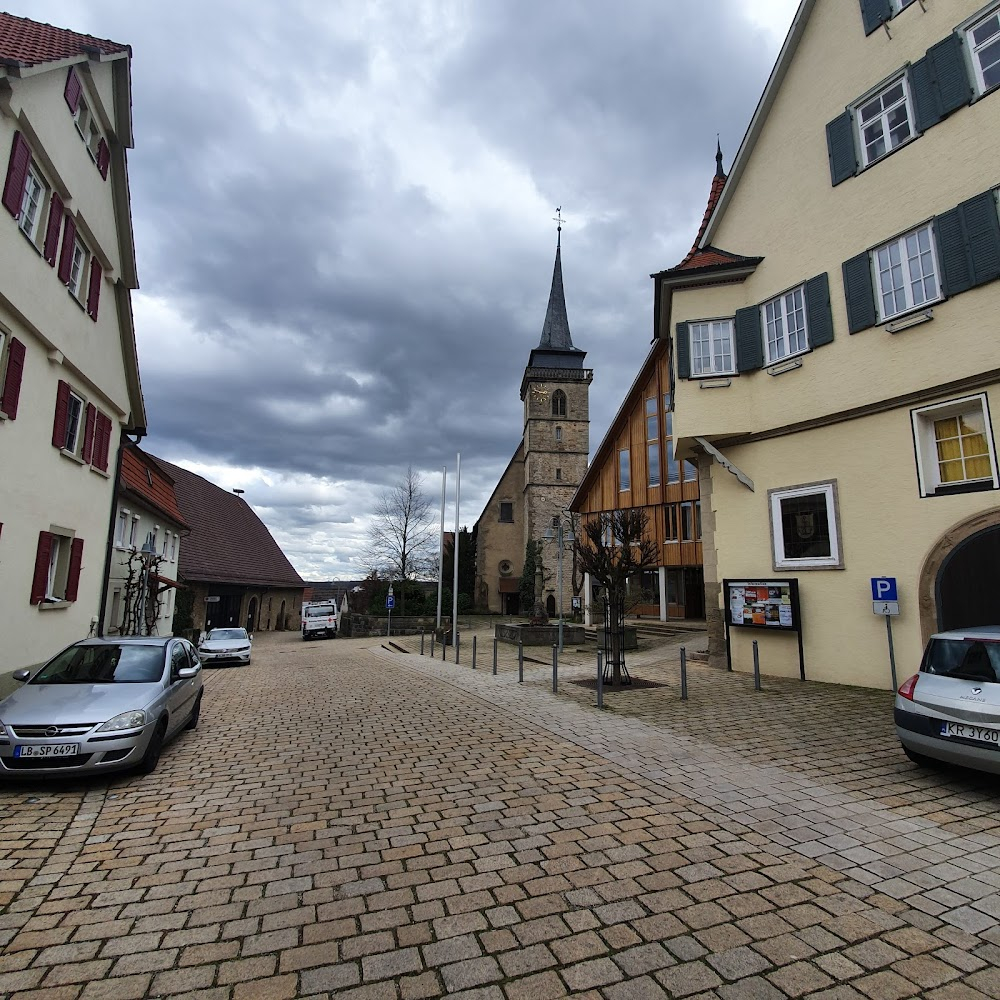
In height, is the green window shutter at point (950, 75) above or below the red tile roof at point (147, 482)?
above

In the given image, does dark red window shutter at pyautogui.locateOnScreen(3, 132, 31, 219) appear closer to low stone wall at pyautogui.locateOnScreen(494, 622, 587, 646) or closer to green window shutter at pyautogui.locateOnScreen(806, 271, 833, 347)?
green window shutter at pyautogui.locateOnScreen(806, 271, 833, 347)

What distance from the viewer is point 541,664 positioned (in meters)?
16.7

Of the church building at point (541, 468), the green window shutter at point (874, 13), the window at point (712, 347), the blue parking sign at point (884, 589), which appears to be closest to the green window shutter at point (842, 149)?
the green window shutter at point (874, 13)

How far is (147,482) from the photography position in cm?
2072

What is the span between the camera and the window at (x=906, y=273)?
33.3 feet

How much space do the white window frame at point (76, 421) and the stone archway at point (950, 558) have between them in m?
16.0

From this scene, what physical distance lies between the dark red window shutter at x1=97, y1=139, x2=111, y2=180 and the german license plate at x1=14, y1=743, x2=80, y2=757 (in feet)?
40.3

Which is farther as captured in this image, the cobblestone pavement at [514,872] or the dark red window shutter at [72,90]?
the dark red window shutter at [72,90]

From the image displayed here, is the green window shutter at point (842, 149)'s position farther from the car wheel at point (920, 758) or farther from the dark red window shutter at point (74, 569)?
the dark red window shutter at point (74, 569)

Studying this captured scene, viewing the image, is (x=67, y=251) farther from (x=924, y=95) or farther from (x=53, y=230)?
(x=924, y=95)

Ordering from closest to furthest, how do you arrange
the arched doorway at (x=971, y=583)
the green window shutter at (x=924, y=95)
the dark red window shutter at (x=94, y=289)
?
the arched doorway at (x=971, y=583), the green window shutter at (x=924, y=95), the dark red window shutter at (x=94, y=289)

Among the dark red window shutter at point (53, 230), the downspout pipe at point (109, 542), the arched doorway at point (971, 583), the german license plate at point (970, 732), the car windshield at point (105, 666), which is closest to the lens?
the german license plate at point (970, 732)

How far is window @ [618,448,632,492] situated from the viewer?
106 ft

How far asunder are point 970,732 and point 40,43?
651 inches
